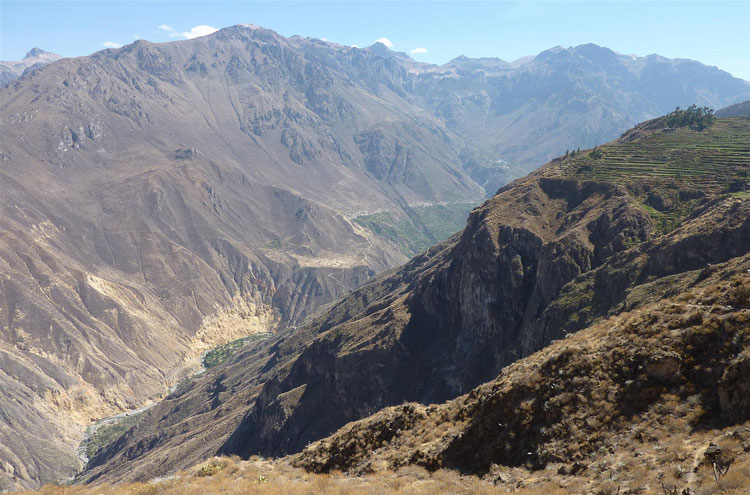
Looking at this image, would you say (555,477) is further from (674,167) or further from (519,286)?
(674,167)

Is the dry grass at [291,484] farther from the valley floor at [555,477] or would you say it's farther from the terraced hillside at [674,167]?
the terraced hillside at [674,167]

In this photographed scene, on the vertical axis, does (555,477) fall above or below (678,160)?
below

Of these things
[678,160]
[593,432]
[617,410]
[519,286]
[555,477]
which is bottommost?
[519,286]

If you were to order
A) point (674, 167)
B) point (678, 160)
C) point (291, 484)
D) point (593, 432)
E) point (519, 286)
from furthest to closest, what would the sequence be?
point (678, 160), point (674, 167), point (519, 286), point (291, 484), point (593, 432)

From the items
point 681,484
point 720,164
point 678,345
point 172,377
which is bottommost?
point 172,377

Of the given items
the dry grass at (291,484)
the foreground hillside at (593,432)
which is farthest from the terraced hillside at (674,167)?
the dry grass at (291,484)

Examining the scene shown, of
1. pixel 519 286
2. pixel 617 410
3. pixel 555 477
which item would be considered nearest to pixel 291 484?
pixel 555 477

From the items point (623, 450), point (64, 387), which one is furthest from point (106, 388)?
point (623, 450)

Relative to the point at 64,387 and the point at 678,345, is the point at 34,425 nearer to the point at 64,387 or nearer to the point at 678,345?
the point at 64,387
